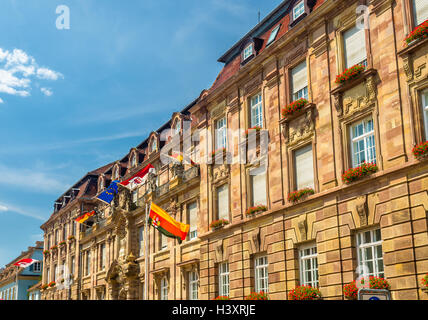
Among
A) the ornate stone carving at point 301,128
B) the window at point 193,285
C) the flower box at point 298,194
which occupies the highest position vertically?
the ornate stone carving at point 301,128

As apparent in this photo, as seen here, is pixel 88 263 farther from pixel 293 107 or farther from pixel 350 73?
pixel 350 73

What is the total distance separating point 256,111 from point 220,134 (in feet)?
12.2

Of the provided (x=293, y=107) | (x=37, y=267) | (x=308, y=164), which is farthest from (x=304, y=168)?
(x=37, y=267)

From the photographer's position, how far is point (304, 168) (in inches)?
945

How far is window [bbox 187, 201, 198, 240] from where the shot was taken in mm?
34406

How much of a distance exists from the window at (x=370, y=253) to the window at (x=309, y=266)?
2691 millimetres

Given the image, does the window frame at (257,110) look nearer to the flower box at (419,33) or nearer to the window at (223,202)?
the window at (223,202)

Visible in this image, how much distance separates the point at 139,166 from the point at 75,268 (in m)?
17.5

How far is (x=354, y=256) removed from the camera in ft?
66.4

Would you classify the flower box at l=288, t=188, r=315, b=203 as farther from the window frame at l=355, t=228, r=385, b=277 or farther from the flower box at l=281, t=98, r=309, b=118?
the flower box at l=281, t=98, r=309, b=118

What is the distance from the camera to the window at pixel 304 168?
23594 millimetres

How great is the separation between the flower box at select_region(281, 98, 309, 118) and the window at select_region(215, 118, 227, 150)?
6479 mm

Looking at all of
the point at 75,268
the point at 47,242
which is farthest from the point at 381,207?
the point at 47,242

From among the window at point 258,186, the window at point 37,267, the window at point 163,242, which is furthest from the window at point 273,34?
the window at point 37,267
